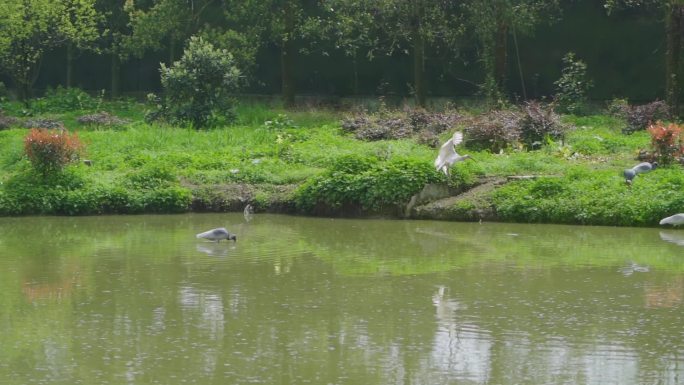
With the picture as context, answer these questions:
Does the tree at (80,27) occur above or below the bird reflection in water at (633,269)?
above

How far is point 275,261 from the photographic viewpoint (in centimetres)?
1277

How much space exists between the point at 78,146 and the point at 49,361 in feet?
32.6

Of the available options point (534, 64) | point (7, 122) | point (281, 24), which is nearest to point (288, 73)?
point (281, 24)

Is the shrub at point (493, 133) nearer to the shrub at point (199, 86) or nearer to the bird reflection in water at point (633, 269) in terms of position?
the shrub at point (199, 86)

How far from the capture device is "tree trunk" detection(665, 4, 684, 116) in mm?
21484

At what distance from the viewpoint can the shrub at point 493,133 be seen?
19.0m

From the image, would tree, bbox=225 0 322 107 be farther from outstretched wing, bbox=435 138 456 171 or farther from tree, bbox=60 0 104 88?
outstretched wing, bbox=435 138 456 171

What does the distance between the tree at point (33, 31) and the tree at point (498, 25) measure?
351 inches

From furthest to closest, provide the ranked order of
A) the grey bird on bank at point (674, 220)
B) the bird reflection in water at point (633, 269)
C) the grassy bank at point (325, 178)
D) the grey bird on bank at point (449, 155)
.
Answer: the grey bird on bank at point (449, 155)
the grassy bank at point (325, 178)
the grey bird on bank at point (674, 220)
the bird reflection in water at point (633, 269)

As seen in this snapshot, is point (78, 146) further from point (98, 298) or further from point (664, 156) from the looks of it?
point (664, 156)

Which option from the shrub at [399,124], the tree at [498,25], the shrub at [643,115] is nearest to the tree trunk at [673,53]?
the shrub at [643,115]

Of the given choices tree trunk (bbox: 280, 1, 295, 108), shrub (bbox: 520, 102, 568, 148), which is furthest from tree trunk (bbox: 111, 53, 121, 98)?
shrub (bbox: 520, 102, 568, 148)

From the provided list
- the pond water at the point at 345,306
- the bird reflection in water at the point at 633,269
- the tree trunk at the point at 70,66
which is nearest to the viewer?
the pond water at the point at 345,306

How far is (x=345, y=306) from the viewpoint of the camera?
34.0ft
